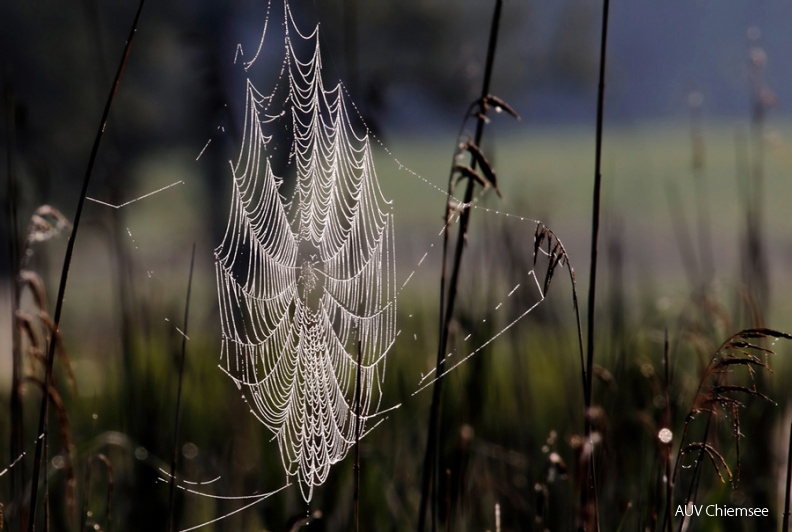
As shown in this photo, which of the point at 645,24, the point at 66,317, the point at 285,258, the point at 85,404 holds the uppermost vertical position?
the point at 645,24

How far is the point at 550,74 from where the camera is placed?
69.6 feet

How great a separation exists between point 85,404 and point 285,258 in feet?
6.62

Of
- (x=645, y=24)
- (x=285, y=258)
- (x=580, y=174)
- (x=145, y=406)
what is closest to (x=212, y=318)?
(x=285, y=258)

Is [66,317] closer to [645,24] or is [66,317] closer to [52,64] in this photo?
[52,64]

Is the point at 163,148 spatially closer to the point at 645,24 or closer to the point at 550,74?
the point at 550,74

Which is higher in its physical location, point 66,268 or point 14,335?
point 66,268

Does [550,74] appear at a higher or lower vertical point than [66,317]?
higher

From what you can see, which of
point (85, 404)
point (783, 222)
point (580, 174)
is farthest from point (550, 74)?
point (580, 174)

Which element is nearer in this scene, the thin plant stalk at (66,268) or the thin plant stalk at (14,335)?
the thin plant stalk at (66,268)

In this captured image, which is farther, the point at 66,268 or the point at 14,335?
the point at 14,335

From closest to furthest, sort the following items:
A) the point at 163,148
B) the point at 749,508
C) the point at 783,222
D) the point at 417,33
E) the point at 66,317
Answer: the point at 749,508 → the point at 66,317 → the point at 417,33 → the point at 163,148 → the point at 783,222

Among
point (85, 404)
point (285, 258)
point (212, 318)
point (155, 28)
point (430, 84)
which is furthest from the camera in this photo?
point (155, 28)

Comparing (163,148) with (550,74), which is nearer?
(163,148)

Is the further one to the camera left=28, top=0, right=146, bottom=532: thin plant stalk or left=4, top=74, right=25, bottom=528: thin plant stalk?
left=4, top=74, right=25, bottom=528: thin plant stalk
